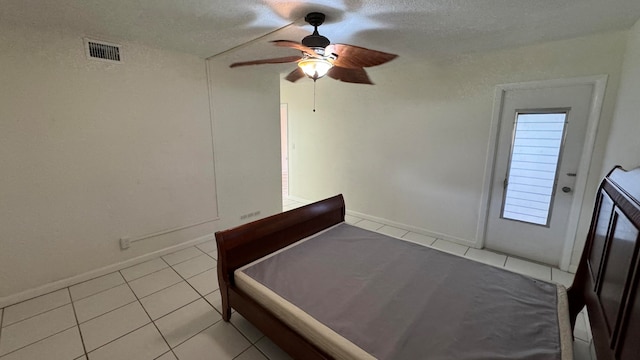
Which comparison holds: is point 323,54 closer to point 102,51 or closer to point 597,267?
point 597,267

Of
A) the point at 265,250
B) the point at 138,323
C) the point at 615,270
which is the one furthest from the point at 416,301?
the point at 138,323

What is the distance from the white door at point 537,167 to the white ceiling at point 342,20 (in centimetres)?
58

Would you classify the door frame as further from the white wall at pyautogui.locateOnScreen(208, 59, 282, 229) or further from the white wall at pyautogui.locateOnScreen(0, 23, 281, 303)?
the white wall at pyautogui.locateOnScreen(0, 23, 281, 303)

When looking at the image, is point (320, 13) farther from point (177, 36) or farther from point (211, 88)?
point (211, 88)

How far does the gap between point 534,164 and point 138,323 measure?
3923 millimetres

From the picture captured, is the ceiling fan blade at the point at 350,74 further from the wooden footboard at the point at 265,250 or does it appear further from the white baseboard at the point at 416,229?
the white baseboard at the point at 416,229

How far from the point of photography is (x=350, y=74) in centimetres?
235

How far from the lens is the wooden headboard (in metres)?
0.83

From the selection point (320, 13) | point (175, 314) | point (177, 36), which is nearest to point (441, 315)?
point (175, 314)

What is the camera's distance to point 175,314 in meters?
2.02

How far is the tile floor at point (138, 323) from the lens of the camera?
5.53ft

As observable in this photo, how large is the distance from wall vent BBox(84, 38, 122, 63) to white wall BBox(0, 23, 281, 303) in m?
0.05

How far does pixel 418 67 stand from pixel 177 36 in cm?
274

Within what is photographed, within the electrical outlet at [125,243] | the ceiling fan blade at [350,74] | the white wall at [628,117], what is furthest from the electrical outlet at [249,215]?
the white wall at [628,117]
